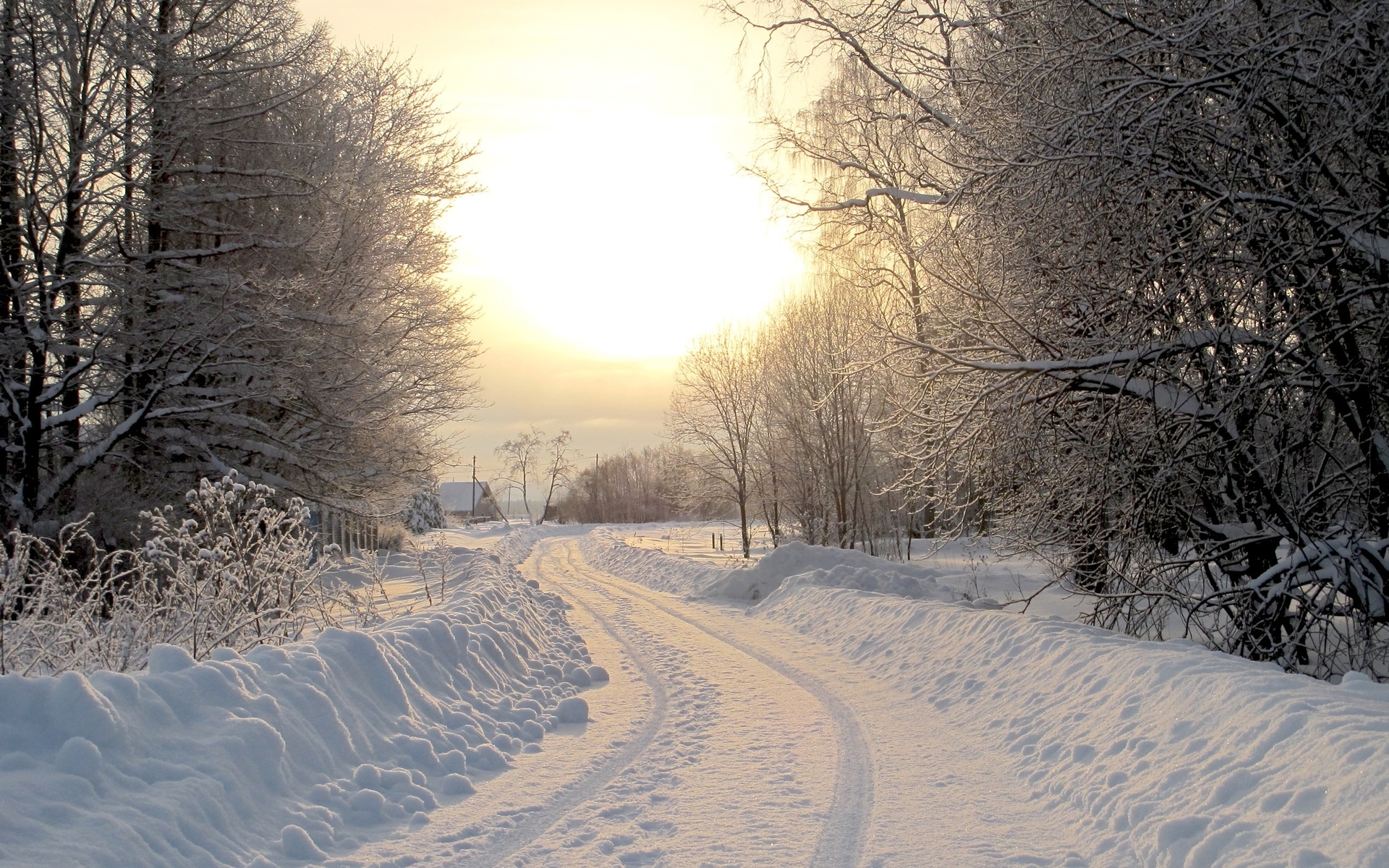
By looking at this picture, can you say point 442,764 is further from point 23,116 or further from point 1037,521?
point 23,116

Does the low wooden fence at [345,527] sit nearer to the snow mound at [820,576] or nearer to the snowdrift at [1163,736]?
the snow mound at [820,576]

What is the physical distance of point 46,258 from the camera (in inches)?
546

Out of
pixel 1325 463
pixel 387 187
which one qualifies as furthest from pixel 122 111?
pixel 1325 463

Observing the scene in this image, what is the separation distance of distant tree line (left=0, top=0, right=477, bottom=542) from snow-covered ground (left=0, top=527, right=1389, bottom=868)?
9.51m

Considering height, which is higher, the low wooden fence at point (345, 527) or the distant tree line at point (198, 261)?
the distant tree line at point (198, 261)

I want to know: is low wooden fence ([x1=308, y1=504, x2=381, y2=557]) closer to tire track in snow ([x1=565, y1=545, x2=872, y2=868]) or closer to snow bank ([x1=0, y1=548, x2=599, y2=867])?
tire track in snow ([x1=565, y1=545, x2=872, y2=868])

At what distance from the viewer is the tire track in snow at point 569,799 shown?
14.4 feet

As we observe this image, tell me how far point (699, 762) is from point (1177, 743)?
3187 millimetres

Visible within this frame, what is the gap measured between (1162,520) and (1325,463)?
1481mm

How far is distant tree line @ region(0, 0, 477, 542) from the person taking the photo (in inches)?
533

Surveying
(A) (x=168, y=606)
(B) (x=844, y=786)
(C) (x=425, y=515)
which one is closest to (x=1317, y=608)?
(B) (x=844, y=786)

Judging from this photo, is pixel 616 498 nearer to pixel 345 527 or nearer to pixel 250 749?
pixel 345 527

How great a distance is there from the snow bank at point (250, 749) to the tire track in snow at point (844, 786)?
7.69 ft

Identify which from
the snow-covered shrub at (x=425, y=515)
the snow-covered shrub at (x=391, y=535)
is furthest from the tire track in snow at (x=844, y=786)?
the snow-covered shrub at (x=425, y=515)
